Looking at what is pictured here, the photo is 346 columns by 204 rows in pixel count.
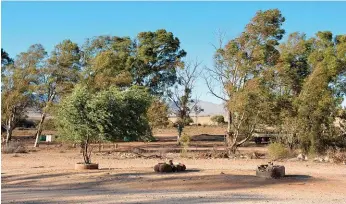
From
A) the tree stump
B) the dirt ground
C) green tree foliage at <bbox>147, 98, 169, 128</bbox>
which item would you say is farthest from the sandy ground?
green tree foliage at <bbox>147, 98, 169, 128</bbox>

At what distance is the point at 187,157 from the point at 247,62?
403 inches

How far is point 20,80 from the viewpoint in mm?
39688

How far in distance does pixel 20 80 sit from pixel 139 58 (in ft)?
36.4

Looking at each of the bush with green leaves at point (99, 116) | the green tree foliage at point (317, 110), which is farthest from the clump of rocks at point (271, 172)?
the green tree foliage at point (317, 110)

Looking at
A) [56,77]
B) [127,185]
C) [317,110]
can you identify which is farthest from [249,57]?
[127,185]

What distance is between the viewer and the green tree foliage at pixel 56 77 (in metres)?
38.9

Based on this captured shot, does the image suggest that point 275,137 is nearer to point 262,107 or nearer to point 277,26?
point 262,107

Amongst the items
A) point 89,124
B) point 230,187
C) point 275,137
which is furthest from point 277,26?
point 230,187

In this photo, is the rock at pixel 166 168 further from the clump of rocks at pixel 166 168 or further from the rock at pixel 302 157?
the rock at pixel 302 157

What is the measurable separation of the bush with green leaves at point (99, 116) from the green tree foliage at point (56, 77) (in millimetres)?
16871

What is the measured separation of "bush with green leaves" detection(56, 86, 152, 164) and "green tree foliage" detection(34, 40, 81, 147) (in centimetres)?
1687

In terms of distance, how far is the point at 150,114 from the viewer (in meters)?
40.3

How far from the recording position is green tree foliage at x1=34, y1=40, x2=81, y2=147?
38875 millimetres

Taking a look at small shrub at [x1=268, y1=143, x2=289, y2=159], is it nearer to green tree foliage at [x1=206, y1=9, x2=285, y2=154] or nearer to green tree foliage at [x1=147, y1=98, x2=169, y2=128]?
green tree foliage at [x1=206, y1=9, x2=285, y2=154]
